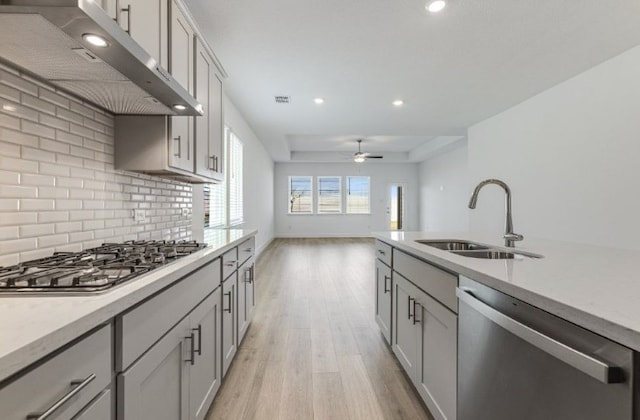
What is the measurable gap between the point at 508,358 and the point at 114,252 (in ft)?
5.29

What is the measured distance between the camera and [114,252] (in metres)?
1.48

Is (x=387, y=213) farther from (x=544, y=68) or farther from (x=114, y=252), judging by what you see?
(x=114, y=252)

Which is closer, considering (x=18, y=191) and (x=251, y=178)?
(x=18, y=191)

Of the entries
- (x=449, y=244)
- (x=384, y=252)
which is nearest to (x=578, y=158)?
(x=449, y=244)

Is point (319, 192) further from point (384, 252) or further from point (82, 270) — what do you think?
point (82, 270)

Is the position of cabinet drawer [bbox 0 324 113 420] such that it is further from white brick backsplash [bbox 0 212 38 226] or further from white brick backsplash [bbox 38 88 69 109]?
white brick backsplash [bbox 38 88 69 109]

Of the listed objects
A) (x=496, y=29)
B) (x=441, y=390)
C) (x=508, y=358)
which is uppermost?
(x=496, y=29)

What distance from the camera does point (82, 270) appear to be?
1.05m

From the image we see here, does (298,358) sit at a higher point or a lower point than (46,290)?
lower

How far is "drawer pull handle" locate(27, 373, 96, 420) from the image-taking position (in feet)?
1.95

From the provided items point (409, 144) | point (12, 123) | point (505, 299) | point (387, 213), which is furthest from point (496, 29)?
point (387, 213)

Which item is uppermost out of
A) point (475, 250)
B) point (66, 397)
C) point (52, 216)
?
point (52, 216)

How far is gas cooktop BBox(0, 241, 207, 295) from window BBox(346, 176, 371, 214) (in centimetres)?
1000

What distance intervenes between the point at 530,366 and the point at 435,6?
260 centimetres
